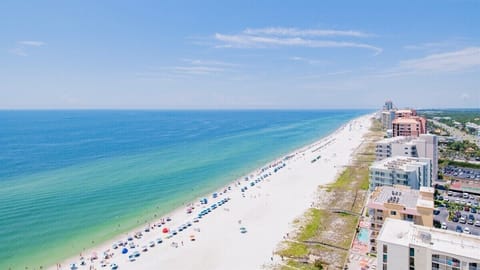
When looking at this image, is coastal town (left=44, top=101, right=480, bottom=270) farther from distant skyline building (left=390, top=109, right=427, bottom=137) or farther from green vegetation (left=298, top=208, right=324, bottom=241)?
distant skyline building (left=390, top=109, right=427, bottom=137)

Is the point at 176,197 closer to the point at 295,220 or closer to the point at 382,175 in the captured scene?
the point at 295,220

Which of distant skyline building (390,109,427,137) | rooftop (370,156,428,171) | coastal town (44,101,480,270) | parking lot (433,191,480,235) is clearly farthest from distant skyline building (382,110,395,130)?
rooftop (370,156,428,171)

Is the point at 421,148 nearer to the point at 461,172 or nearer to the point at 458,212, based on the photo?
the point at 461,172

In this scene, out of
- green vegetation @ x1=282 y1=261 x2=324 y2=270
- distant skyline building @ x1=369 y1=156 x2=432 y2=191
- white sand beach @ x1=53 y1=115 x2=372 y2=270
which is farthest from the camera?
distant skyline building @ x1=369 y1=156 x2=432 y2=191

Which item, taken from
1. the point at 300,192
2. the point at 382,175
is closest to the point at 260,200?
the point at 300,192

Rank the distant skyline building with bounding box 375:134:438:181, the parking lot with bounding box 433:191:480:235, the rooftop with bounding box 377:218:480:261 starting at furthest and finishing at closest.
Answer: the distant skyline building with bounding box 375:134:438:181
the parking lot with bounding box 433:191:480:235
the rooftop with bounding box 377:218:480:261

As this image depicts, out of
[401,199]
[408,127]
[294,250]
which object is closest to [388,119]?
[408,127]

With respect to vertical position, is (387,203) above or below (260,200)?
above
